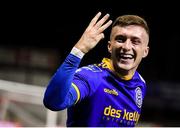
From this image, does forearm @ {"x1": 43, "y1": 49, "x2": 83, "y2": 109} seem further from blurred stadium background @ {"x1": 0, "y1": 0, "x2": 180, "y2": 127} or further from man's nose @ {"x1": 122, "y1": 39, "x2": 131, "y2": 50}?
blurred stadium background @ {"x1": 0, "y1": 0, "x2": 180, "y2": 127}

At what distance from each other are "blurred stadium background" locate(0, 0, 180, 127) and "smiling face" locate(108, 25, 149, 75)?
18.6 ft

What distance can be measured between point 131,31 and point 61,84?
0.53m

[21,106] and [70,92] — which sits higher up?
[70,92]

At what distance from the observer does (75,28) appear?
9.10 m

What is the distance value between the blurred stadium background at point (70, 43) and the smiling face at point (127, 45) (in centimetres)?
567

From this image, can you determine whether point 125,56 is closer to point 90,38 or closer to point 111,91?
point 111,91

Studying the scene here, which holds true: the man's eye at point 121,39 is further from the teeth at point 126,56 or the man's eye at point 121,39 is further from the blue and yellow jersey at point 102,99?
the blue and yellow jersey at point 102,99

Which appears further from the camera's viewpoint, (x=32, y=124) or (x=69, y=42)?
(x=69, y=42)

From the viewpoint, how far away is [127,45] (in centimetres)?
211

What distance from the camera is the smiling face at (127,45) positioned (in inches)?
83.7

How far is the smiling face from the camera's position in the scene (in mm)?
2125

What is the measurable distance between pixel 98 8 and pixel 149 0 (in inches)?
43.3

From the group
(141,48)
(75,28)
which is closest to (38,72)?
(75,28)

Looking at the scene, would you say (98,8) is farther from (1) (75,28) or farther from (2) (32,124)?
(2) (32,124)
